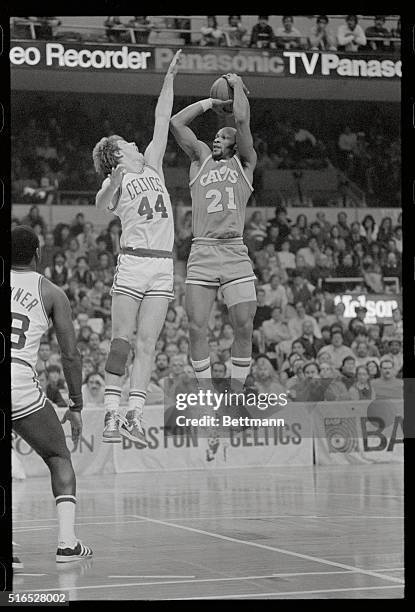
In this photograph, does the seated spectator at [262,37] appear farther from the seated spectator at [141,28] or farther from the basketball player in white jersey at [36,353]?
the basketball player in white jersey at [36,353]

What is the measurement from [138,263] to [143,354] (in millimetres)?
530

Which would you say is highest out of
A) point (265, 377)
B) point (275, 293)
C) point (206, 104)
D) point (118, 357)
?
point (206, 104)

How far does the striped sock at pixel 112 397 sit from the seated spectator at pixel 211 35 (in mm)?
2010

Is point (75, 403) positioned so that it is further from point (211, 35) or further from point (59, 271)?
point (211, 35)

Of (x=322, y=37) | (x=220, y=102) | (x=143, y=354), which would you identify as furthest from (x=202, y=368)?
(x=322, y=37)

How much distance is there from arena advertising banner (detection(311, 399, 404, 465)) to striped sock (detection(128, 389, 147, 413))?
3.46 ft

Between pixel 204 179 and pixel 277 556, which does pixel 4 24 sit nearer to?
pixel 204 179

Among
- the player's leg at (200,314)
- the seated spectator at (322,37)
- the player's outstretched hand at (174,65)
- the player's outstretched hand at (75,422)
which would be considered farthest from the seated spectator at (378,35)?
the player's outstretched hand at (75,422)

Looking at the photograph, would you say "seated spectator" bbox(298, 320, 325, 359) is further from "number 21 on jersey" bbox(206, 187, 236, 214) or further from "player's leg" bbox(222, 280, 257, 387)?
"number 21 on jersey" bbox(206, 187, 236, 214)

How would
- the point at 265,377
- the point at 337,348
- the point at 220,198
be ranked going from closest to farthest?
the point at 220,198
the point at 265,377
the point at 337,348

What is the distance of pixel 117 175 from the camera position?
21.5 feet

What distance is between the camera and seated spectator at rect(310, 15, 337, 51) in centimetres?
635

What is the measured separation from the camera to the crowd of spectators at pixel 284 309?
6.75 m
